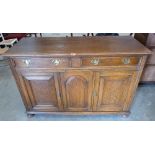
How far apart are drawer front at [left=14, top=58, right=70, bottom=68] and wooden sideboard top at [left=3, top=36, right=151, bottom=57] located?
5 centimetres

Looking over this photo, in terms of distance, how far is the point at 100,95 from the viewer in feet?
4.32

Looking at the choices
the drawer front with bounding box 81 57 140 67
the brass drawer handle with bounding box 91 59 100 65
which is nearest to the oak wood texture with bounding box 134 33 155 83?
the drawer front with bounding box 81 57 140 67

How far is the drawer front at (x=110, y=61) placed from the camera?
109cm

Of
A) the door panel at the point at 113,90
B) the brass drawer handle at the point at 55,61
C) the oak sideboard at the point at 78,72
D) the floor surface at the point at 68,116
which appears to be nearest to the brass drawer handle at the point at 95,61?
the oak sideboard at the point at 78,72

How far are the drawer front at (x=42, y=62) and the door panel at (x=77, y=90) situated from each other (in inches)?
3.8

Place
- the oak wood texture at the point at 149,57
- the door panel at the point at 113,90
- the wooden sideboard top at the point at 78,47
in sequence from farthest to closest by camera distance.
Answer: the oak wood texture at the point at 149,57
the door panel at the point at 113,90
the wooden sideboard top at the point at 78,47

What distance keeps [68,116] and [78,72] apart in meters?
0.62

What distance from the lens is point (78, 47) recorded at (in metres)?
1.16

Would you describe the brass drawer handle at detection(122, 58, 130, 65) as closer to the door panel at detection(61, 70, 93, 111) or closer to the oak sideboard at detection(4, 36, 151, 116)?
the oak sideboard at detection(4, 36, 151, 116)

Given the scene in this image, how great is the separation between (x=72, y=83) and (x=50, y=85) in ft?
0.67

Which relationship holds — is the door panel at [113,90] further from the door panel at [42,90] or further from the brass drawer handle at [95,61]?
the door panel at [42,90]

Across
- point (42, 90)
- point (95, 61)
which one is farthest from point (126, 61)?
point (42, 90)

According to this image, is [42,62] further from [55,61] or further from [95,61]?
[95,61]

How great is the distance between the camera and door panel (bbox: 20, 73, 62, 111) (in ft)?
3.95
